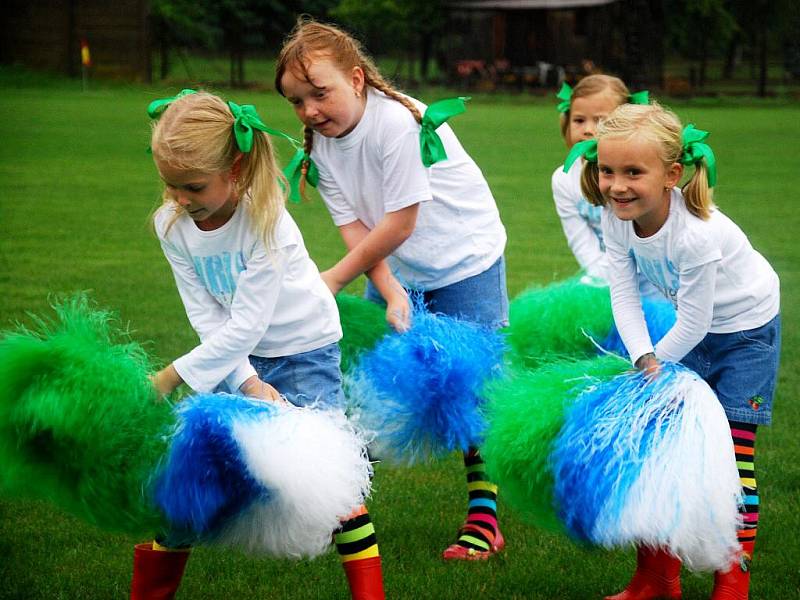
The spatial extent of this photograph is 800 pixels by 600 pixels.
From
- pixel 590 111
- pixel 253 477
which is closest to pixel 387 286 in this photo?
pixel 253 477

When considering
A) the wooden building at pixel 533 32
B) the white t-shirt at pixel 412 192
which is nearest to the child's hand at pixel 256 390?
the white t-shirt at pixel 412 192

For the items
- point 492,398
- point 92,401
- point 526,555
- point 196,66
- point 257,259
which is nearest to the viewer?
point 92,401

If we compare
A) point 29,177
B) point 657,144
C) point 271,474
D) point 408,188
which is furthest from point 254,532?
point 29,177

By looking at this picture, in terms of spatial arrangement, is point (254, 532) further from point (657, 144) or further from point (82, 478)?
point (657, 144)

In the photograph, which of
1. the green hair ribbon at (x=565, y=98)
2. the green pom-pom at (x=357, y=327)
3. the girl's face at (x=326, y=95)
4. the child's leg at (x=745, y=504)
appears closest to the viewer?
the child's leg at (x=745, y=504)

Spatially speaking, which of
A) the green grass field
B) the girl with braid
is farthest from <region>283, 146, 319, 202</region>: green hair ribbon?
the green grass field

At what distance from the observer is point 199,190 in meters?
3.08

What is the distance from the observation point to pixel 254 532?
301cm

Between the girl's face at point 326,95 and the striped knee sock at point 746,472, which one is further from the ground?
the girl's face at point 326,95

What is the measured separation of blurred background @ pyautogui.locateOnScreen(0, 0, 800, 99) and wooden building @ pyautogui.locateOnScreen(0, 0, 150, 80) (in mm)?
34

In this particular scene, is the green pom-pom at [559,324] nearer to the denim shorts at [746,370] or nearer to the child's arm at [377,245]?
the denim shorts at [746,370]

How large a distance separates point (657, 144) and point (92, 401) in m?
1.73

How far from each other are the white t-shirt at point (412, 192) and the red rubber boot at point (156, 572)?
1296mm

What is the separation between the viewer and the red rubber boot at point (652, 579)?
3.66 m
